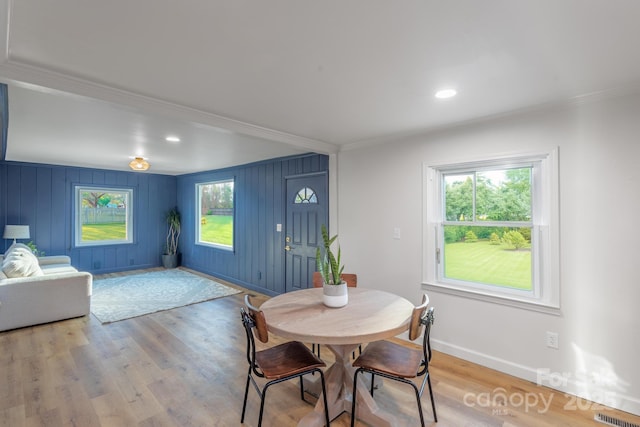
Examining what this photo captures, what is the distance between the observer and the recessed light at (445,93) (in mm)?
2176

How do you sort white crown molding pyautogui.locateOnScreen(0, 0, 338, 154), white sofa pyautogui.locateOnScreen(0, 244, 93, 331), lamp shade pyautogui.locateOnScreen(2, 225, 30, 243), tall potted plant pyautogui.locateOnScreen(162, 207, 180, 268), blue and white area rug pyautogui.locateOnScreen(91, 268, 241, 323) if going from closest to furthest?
white crown molding pyautogui.locateOnScreen(0, 0, 338, 154) → white sofa pyautogui.locateOnScreen(0, 244, 93, 331) → blue and white area rug pyautogui.locateOnScreen(91, 268, 241, 323) → lamp shade pyautogui.locateOnScreen(2, 225, 30, 243) → tall potted plant pyautogui.locateOnScreen(162, 207, 180, 268)

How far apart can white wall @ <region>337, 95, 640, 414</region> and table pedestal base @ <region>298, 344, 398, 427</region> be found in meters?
1.33

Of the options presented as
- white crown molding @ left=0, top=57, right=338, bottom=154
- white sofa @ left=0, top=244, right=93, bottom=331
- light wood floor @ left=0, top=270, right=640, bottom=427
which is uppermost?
white crown molding @ left=0, top=57, right=338, bottom=154

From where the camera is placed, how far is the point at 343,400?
2148mm

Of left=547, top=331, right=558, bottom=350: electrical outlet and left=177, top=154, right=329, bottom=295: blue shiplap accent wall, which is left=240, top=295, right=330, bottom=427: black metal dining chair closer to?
left=547, top=331, right=558, bottom=350: electrical outlet

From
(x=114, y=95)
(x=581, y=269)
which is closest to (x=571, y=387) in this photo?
(x=581, y=269)

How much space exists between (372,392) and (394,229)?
5.43 ft

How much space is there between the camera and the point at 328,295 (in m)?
2.19

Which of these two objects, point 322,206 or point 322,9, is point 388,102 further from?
point 322,206

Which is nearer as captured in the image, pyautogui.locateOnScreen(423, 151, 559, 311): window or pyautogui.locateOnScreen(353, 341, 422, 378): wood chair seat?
pyautogui.locateOnScreen(353, 341, 422, 378): wood chair seat

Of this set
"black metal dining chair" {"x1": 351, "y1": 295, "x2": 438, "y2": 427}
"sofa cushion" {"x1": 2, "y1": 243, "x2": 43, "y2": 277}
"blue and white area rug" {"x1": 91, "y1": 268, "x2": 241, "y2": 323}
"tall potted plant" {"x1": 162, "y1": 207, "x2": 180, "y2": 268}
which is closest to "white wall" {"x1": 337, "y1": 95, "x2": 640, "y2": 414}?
"black metal dining chair" {"x1": 351, "y1": 295, "x2": 438, "y2": 427}

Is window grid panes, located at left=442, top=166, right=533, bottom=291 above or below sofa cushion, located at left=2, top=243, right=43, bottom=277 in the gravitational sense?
above

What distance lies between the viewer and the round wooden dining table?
176cm

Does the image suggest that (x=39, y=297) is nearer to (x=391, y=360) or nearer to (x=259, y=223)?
(x=259, y=223)
